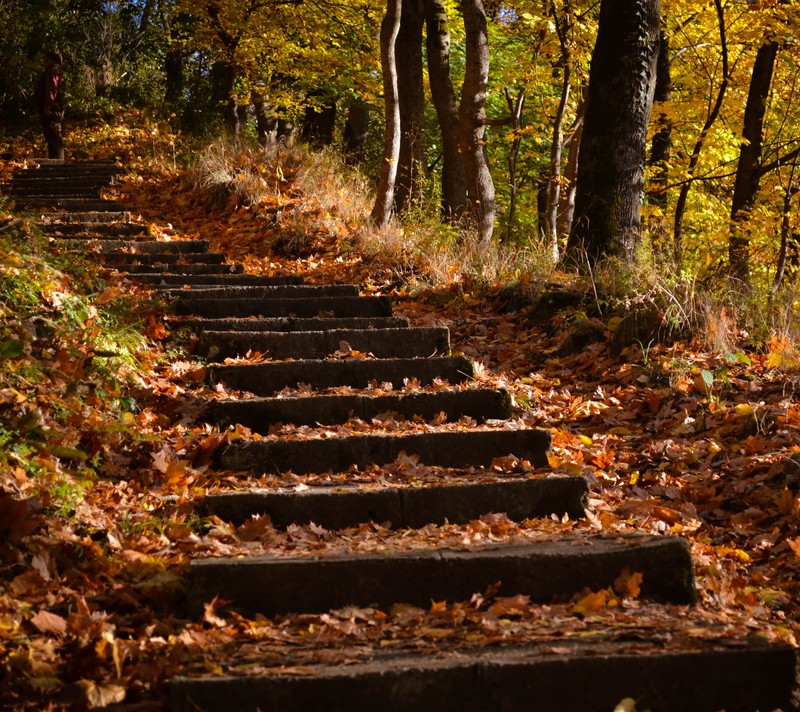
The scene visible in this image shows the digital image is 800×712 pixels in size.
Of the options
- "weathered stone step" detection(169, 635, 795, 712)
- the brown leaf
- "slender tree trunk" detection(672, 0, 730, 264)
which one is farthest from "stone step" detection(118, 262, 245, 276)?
"weathered stone step" detection(169, 635, 795, 712)

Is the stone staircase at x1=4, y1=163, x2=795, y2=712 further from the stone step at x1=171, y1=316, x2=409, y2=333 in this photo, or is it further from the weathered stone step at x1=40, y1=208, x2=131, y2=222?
the weathered stone step at x1=40, y1=208, x2=131, y2=222

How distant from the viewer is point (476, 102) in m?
10.5

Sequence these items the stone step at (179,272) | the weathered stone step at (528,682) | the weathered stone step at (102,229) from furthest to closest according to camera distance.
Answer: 1. the weathered stone step at (102,229)
2. the stone step at (179,272)
3. the weathered stone step at (528,682)

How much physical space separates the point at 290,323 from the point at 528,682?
165 inches

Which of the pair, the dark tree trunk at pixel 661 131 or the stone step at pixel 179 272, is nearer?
the stone step at pixel 179 272

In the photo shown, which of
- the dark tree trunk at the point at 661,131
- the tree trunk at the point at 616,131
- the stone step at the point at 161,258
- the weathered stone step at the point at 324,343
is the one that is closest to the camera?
the weathered stone step at the point at 324,343

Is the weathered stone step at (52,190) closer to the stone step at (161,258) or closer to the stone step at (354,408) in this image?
the stone step at (161,258)

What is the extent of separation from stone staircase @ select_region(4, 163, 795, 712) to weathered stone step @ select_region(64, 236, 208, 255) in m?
2.04

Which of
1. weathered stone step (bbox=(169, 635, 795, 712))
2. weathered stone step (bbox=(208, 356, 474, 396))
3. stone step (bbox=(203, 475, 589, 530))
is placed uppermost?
weathered stone step (bbox=(208, 356, 474, 396))

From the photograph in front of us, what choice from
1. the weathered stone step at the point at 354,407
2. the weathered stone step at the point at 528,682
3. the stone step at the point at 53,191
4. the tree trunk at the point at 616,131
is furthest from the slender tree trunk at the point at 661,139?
the weathered stone step at the point at 528,682

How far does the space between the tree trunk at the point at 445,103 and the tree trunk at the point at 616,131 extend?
3837 mm

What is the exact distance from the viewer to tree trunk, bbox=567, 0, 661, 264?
7301mm

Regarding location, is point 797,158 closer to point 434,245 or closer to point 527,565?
point 434,245

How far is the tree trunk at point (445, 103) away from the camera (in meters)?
11.7
